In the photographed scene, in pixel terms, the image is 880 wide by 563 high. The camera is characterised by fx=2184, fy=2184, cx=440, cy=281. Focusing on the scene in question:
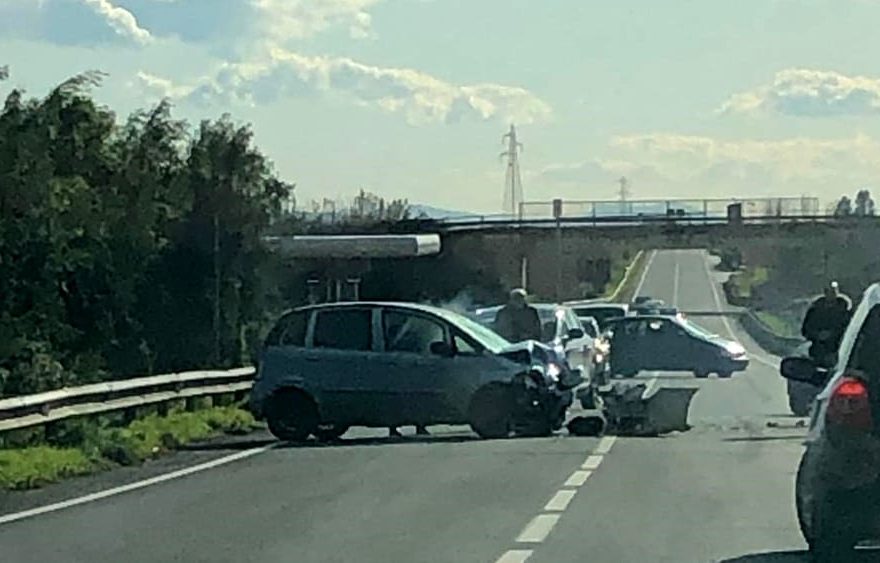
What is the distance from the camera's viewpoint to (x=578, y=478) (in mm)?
19422

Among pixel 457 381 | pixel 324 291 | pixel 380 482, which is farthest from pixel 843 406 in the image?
pixel 324 291

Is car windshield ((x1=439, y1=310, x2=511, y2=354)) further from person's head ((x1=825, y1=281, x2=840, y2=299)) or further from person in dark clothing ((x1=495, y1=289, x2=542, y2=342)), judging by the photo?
person's head ((x1=825, y1=281, x2=840, y2=299))

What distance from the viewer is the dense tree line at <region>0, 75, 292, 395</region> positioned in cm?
4462

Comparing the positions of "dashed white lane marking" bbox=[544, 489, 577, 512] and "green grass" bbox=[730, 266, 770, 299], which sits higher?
"dashed white lane marking" bbox=[544, 489, 577, 512]

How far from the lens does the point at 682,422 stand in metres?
26.8

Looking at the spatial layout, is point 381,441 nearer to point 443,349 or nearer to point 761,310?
point 443,349

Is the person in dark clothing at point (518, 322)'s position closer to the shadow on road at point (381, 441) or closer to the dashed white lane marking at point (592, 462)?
the shadow on road at point (381, 441)

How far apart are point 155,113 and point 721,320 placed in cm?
5762

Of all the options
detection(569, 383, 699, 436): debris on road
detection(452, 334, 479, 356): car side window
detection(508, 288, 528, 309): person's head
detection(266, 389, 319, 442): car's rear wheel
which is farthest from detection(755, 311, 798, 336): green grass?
detection(266, 389, 319, 442): car's rear wheel

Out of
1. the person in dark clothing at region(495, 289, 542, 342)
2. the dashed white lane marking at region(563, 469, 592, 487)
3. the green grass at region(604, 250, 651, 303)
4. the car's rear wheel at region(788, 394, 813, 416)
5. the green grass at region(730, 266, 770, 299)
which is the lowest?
the green grass at region(604, 250, 651, 303)

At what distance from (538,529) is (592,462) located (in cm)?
616

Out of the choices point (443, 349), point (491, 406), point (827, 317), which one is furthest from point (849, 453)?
point (827, 317)

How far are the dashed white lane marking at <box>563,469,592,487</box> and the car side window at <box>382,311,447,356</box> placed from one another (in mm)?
5548

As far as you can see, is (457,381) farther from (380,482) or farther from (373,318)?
(380,482)
